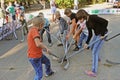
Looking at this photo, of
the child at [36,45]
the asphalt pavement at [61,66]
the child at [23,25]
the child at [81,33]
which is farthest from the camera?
the child at [23,25]

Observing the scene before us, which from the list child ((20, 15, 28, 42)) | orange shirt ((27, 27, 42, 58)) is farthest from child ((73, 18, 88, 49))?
child ((20, 15, 28, 42))

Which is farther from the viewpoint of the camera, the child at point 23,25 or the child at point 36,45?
the child at point 23,25

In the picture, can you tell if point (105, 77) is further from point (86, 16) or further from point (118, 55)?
point (118, 55)

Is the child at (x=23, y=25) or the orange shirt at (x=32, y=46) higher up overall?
the orange shirt at (x=32, y=46)

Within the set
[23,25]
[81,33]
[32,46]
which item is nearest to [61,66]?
[81,33]

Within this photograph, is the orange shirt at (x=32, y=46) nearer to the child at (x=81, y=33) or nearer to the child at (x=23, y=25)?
the child at (x=81, y=33)

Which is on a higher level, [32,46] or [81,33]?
[32,46]

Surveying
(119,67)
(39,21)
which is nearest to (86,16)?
(39,21)

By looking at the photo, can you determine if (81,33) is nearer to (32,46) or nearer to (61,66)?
(61,66)

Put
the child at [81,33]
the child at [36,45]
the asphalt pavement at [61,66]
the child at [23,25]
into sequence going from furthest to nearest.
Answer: the child at [23,25] → the child at [81,33] → the asphalt pavement at [61,66] → the child at [36,45]

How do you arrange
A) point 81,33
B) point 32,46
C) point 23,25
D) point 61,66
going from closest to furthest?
point 32,46, point 61,66, point 81,33, point 23,25

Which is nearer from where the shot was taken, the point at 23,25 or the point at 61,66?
the point at 61,66

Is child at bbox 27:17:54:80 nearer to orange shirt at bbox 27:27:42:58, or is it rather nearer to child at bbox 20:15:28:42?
orange shirt at bbox 27:27:42:58

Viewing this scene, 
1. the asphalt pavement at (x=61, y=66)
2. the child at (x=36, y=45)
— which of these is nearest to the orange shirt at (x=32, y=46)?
the child at (x=36, y=45)
